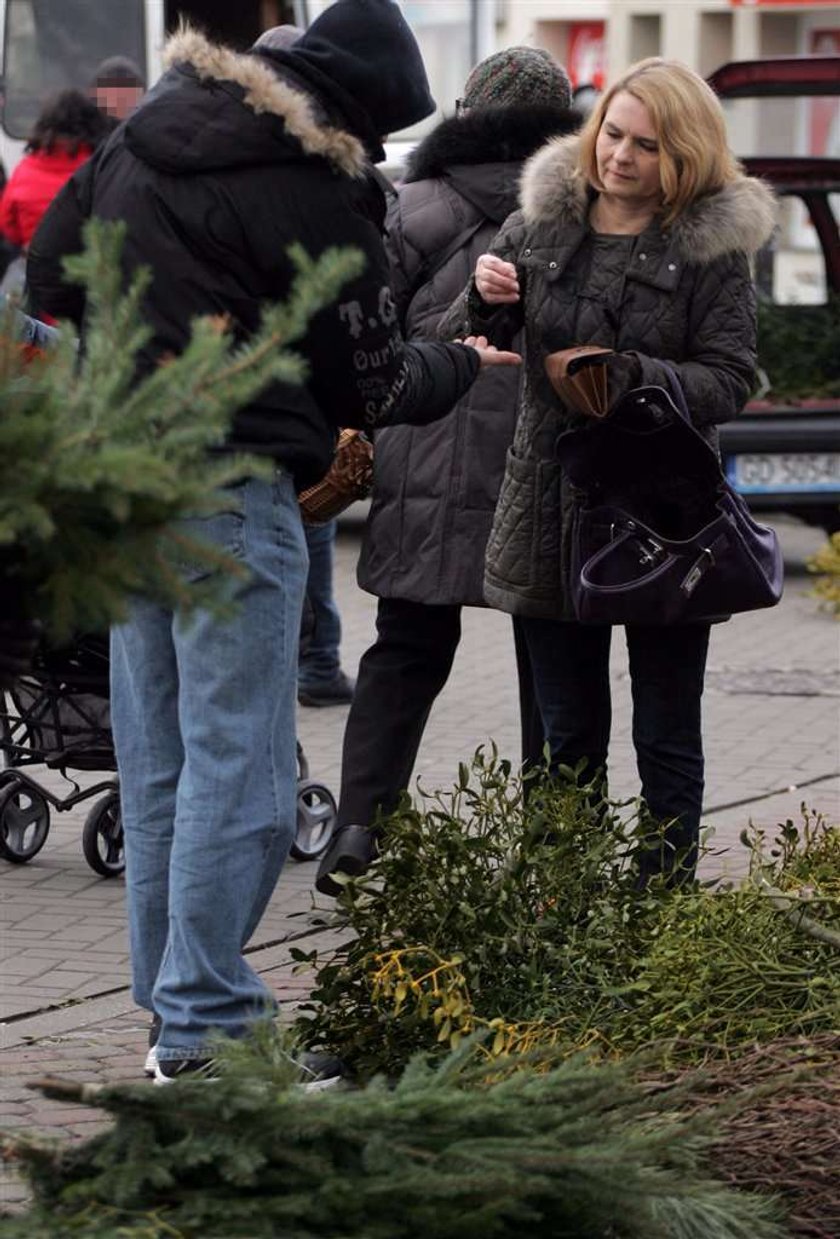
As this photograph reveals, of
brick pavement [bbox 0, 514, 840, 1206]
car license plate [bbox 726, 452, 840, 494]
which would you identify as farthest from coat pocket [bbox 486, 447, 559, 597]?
car license plate [bbox 726, 452, 840, 494]

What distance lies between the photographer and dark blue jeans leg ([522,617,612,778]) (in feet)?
17.2

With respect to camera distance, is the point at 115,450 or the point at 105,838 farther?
the point at 105,838

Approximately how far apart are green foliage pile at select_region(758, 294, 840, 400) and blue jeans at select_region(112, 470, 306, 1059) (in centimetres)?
860

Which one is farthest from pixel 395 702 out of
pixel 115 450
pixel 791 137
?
pixel 791 137

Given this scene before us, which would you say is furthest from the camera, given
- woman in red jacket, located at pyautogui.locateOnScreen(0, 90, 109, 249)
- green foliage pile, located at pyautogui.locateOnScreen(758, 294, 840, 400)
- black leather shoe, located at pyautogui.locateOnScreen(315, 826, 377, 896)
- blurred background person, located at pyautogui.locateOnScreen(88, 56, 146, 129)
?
green foliage pile, located at pyautogui.locateOnScreen(758, 294, 840, 400)

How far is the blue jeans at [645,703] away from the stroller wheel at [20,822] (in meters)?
1.71

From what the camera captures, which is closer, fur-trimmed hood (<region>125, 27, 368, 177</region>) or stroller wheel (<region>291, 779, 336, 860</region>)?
fur-trimmed hood (<region>125, 27, 368, 177</region>)

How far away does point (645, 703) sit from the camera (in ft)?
16.9

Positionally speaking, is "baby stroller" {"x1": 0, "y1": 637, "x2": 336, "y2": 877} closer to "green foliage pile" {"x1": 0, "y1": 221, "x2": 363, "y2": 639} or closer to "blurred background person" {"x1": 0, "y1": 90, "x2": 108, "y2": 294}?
"green foliage pile" {"x1": 0, "y1": 221, "x2": 363, "y2": 639}

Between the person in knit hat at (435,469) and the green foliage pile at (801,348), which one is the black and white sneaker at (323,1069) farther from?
the green foliage pile at (801,348)

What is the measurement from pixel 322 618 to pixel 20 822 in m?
2.43

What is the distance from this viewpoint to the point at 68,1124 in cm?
414

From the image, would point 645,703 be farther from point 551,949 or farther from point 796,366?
point 796,366

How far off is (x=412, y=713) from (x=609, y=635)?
0.71 m
